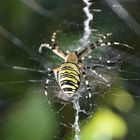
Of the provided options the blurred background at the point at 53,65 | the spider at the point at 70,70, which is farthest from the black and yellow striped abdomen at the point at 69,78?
the blurred background at the point at 53,65

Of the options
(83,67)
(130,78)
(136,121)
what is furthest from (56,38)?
(136,121)

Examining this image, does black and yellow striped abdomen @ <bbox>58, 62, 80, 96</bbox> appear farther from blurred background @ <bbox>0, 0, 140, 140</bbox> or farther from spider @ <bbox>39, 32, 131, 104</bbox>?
blurred background @ <bbox>0, 0, 140, 140</bbox>

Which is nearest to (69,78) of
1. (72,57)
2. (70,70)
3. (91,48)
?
(70,70)

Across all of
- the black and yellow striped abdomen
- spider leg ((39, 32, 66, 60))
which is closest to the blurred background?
spider leg ((39, 32, 66, 60))

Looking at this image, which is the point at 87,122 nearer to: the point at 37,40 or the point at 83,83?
the point at 83,83

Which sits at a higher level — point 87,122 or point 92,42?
point 92,42

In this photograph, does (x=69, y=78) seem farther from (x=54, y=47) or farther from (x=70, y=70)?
(x=54, y=47)
